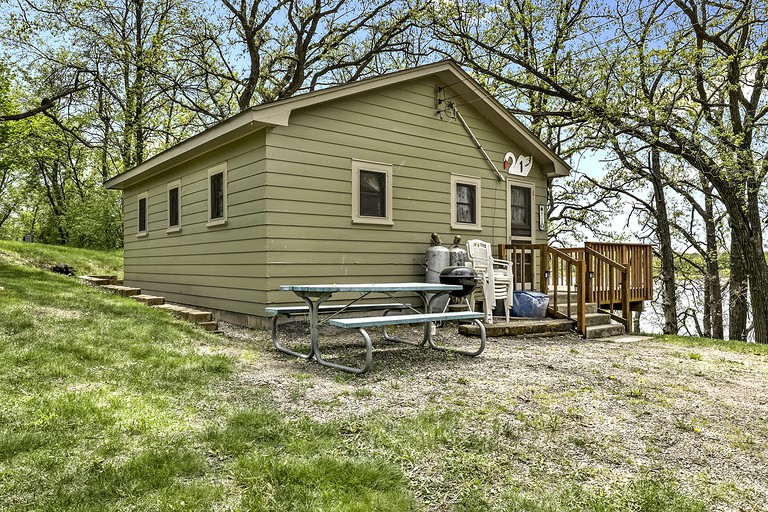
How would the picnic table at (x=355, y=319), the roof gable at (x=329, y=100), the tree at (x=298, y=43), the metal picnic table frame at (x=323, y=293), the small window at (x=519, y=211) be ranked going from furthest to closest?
1. the tree at (x=298, y=43)
2. the small window at (x=519, y=211)
3. the roof gable at (x=329, y=100)
4. the metal picnic table frame at (x=323, y=293)
5. the picnic table at (x=355, y=319)

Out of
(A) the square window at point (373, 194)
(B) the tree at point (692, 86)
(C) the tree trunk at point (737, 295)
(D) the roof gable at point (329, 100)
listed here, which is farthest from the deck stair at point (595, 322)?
(C) the tree trunk at point (737, 295)

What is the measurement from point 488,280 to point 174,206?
6418mm

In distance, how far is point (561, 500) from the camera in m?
2.51

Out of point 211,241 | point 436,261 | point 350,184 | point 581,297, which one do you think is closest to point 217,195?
point 211,241

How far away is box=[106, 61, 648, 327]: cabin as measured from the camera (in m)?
7.42

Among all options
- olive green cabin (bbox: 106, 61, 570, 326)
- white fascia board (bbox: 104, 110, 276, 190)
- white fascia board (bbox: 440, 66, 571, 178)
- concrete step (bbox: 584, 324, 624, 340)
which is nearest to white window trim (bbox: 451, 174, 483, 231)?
olive green cabin (bbox: 106, 61, 570, 326)

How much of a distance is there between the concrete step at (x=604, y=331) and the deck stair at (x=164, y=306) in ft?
18.9

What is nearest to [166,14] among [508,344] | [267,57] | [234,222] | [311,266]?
[267,57]

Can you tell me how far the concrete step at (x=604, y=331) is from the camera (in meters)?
8.14

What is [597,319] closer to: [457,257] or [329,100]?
[457,257]

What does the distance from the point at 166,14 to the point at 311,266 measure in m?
14.9

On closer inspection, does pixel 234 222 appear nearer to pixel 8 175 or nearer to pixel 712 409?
pixel 712 409

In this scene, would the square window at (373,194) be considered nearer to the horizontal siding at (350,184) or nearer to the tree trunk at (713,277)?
the horizontal siding at (350,184)

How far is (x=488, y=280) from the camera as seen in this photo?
8.29 metres
